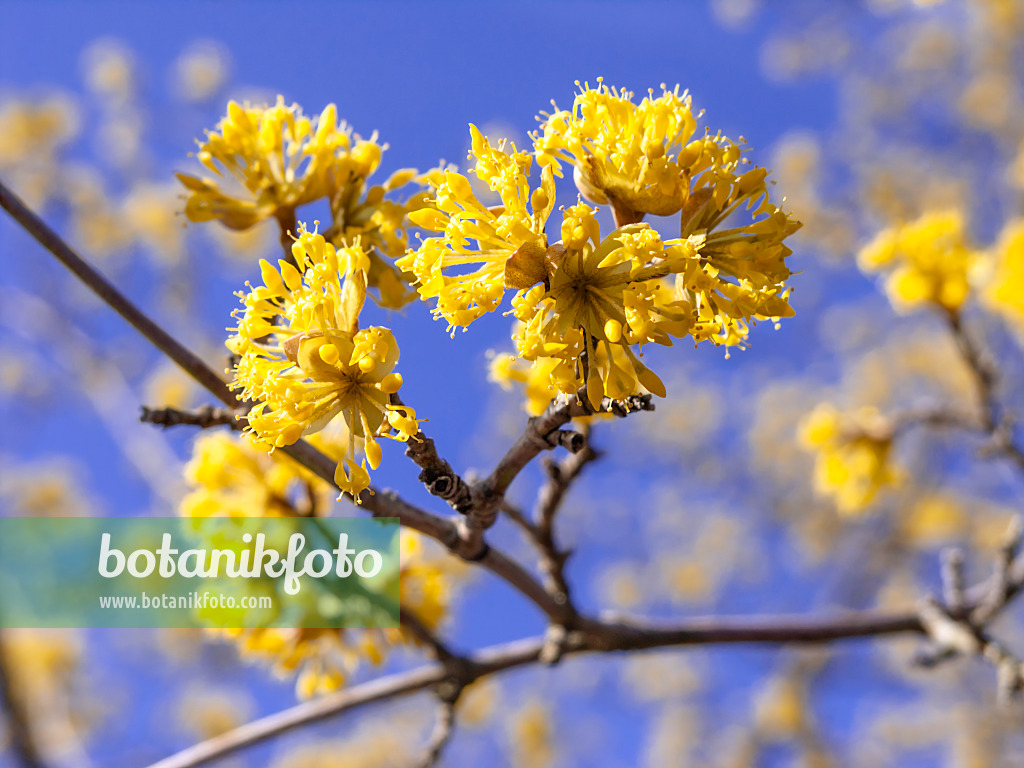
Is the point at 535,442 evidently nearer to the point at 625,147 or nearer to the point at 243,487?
the point at 625,147

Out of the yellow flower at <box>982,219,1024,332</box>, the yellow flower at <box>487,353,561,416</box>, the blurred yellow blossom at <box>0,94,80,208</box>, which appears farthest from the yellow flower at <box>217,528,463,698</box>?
the blurred yellow blossom at <box>0,94,80,208</box>

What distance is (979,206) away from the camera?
34.4 feet

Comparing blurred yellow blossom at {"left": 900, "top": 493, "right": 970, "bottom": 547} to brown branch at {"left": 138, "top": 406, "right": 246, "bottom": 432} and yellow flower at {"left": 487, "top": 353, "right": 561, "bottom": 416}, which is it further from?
brown branch at {"left": 138, "top": 406, "right": 246, "bottom": 432}

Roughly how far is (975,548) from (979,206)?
446 centimetres

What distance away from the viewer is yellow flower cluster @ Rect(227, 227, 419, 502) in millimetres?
1678

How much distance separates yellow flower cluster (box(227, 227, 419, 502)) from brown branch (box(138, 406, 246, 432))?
0.62 ft

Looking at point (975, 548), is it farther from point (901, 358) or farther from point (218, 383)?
point (218, 383)

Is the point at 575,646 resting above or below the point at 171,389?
below

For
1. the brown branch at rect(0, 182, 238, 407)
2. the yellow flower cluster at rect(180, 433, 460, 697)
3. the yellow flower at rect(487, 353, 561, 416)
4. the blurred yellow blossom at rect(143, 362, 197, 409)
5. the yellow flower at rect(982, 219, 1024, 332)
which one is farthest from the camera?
the blurred yellow blossom at rect(143, 362, 197, 409)

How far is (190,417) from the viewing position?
1.98m

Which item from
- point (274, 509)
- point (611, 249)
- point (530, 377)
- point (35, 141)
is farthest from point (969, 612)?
point (35, 141)

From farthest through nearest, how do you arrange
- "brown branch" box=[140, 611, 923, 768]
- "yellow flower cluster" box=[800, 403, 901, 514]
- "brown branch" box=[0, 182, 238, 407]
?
"yellow flower cluster" box=[800, 403, 901, 514]
"brown branch" box=[140, 611, 923, 768]
"brown branch" box=[0, 182, 238, 407]

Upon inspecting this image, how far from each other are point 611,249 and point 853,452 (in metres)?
3.00

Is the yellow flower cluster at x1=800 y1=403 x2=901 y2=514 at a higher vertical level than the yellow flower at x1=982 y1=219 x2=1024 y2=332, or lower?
lower
